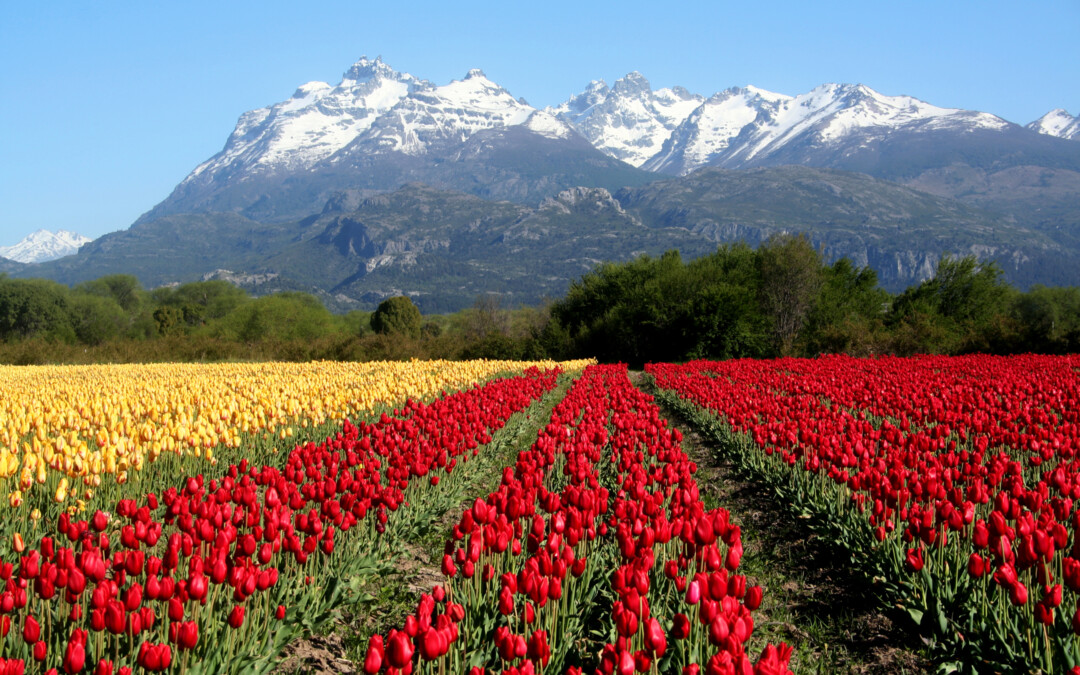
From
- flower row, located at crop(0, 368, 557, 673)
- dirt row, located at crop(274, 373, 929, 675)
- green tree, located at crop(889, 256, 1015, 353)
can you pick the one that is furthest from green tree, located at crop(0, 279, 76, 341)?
dirt row, located at crop(274, 373, 929, 675)

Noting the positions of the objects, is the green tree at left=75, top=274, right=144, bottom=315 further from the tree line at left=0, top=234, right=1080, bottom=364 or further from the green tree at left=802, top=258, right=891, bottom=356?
the green tree at left=802, top=258, right=891, bottom=356

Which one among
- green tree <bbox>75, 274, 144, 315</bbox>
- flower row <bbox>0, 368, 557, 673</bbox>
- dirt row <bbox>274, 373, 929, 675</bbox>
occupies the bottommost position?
dirt row <bbox>274, 373, 929, 675</bbox>

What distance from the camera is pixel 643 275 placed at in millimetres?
59188

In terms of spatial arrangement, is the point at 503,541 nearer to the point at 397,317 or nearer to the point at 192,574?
the point at 192,574

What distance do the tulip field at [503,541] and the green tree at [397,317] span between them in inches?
2564

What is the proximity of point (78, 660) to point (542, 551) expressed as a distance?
8.02ft

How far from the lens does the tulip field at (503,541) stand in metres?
3.90

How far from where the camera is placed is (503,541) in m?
4.95

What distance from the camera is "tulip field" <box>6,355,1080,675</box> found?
Result: 3.90 metres

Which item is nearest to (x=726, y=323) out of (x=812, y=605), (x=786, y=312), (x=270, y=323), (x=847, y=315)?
(x=786, y=312)

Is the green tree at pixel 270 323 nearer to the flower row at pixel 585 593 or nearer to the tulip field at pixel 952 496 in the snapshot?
the tulip field at pixel 952 496

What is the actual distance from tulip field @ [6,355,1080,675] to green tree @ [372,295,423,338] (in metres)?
65.1

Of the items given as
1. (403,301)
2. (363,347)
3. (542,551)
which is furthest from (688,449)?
(403,301)

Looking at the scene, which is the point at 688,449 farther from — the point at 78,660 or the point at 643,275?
the point at 643,275
